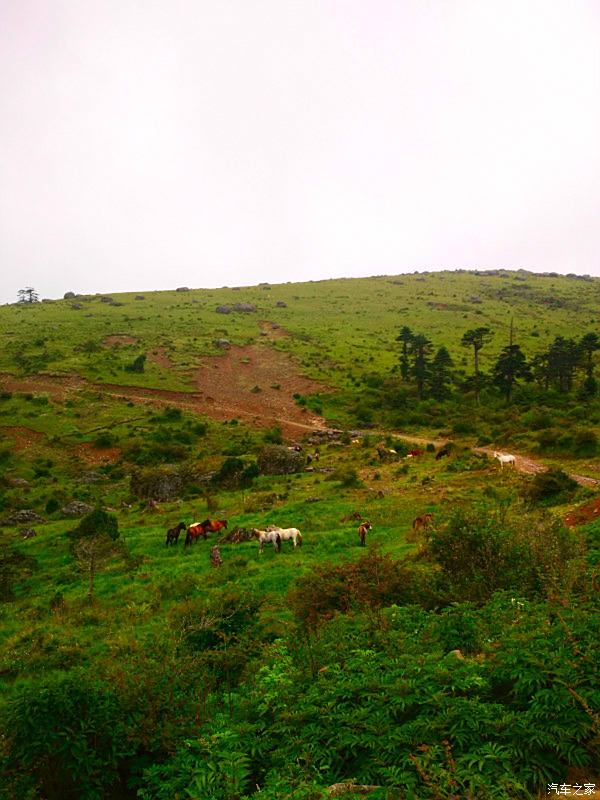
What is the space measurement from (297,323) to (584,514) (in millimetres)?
80776

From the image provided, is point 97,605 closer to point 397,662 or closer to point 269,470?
point 397,662

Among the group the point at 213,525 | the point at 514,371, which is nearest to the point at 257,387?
the point at 514,371

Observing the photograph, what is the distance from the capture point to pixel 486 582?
11.0 metres

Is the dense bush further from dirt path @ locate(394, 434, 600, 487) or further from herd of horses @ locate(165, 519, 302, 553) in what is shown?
dirt path @ locate(394, 434, 600, 487)

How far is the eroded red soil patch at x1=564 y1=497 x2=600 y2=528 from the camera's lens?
1578 cm

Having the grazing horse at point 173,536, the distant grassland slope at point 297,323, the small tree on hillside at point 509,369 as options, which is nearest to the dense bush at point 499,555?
the grazing horse at point 173,536

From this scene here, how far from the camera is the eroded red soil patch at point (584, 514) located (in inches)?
621

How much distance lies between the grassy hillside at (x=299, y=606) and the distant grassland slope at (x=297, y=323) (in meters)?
13.1

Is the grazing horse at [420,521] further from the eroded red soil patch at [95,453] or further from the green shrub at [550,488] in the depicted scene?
the eroded red soil patch at [95,453]

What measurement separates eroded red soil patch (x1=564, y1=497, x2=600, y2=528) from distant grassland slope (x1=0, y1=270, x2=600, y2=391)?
4442cm

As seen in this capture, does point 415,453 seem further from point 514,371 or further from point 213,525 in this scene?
point 514,371

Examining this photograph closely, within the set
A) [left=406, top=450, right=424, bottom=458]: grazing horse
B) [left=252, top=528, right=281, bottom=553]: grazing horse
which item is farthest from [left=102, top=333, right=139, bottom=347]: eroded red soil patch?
[left=252, top=528, right=281, bottom=553]: grazing horse

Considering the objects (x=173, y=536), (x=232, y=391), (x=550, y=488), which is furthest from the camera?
(x=232, y=391)

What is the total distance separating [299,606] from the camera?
11664 millimetres
